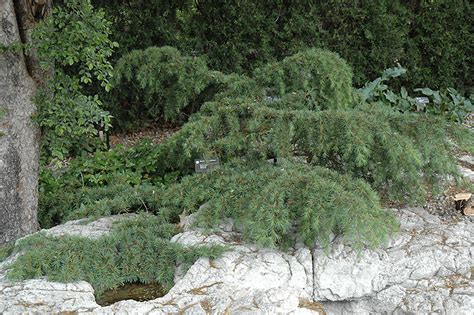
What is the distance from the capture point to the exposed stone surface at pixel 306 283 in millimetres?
3211

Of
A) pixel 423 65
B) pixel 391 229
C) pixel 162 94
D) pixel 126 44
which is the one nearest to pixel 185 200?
pixel 391 229

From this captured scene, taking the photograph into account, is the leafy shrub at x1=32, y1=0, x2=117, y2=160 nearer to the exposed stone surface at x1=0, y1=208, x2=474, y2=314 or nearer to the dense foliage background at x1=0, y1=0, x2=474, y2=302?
the dense foliage background at x1=0, y1=0, x2=474, y2=302

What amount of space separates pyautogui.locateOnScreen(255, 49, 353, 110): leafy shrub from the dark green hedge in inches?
89.5

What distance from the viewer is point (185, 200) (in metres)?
4.07

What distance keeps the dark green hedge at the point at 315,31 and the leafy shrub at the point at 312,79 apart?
2274mm

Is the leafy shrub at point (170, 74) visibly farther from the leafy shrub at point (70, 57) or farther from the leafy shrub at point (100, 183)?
the leafy shrub at point (70, 57)

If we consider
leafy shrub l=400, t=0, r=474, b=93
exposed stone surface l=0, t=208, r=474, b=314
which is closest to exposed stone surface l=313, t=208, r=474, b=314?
exposed stone surface l=0, t=208, r=474, b=314

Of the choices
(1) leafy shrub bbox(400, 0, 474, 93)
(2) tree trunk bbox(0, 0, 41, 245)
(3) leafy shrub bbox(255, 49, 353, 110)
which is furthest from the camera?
(1) leafy shrub bbox(400, 0, 474, 93)

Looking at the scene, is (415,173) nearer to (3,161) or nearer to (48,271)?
(48,271)


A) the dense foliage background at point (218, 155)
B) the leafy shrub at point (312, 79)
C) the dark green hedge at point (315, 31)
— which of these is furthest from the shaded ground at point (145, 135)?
the leafy shrub at point (312, 79)

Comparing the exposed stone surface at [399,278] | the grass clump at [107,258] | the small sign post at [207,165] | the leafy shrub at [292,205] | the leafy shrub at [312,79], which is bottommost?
the exposed stone surface at [399,278]

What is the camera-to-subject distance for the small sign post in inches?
170

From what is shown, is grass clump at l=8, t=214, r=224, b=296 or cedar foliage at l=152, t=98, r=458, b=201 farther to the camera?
cedar foliage at l=152, t=98, r=458, b=201

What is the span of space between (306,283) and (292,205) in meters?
0.44
